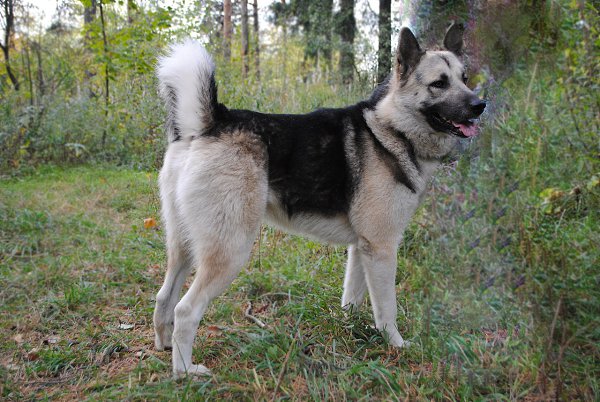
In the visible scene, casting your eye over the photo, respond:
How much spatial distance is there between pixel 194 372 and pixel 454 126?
1.85 metres

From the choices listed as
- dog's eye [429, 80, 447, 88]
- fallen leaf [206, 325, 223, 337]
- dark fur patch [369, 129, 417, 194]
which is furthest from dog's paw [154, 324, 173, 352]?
dog's eye [429, 80, 447, 88]

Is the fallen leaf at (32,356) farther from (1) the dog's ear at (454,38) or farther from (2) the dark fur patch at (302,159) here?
(1) the dog's ear at (454,38)

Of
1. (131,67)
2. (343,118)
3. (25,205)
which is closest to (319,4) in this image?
(131,67)

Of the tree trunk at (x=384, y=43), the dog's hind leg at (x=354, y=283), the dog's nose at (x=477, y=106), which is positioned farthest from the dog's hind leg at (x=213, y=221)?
the tree trunk at (x=384, y=43)

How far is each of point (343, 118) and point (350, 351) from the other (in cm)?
129

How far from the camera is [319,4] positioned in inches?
381

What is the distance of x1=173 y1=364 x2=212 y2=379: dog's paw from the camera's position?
2.25 meters

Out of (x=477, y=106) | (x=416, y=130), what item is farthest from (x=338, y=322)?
(x=477, y=106)

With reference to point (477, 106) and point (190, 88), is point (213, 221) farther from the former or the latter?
point (477, 106)

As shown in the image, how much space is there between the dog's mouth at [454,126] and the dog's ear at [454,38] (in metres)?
0.58

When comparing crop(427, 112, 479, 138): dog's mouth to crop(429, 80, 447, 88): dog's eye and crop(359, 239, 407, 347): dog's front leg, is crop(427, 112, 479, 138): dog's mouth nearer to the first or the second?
crop(429, 80, 447, 88): dog's eye

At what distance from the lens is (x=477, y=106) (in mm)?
2557

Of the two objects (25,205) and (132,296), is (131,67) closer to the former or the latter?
(25,205)

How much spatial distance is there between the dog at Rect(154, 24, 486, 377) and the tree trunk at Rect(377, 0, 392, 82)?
1.83 m
